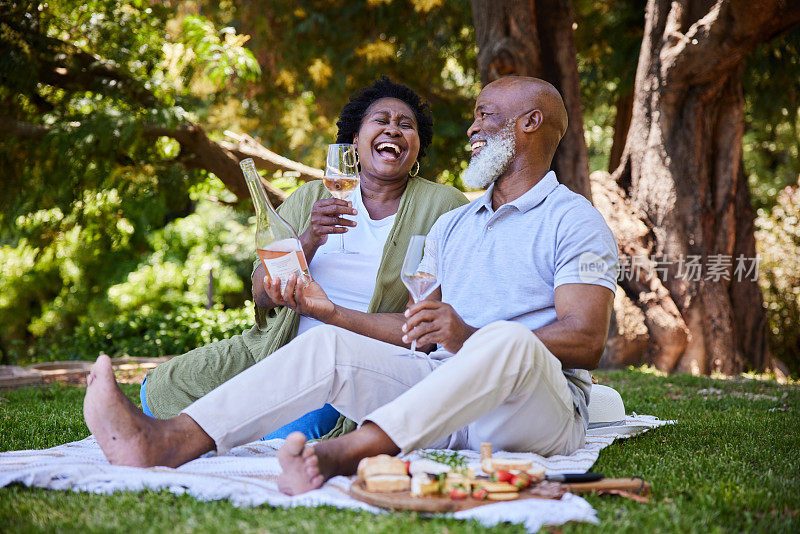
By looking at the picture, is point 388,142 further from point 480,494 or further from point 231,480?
point 480,494

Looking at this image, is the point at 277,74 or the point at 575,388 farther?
the point at 277,74

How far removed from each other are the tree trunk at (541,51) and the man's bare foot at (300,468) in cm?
628

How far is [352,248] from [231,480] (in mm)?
1835

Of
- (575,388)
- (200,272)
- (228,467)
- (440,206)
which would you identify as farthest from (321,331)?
(200,272)

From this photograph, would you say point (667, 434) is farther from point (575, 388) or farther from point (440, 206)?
point (440, 206)

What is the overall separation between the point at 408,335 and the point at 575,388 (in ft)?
2.80

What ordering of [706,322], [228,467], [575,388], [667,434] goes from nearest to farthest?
[228,467]
[575,388]
[667,434]
[706,322]

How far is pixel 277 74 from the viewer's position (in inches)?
451

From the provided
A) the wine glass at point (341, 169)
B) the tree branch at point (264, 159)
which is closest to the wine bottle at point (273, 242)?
the wine glass at point (341, 169)

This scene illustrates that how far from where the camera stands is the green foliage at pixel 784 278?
12672mm

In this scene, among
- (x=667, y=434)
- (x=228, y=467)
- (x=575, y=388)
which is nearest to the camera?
(x=228, y=467)

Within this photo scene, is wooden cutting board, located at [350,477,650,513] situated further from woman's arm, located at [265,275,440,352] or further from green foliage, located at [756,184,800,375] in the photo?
green foliage, located at [756,184,800,375]

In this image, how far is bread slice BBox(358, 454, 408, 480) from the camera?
2.61m

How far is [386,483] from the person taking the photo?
2.57 m
